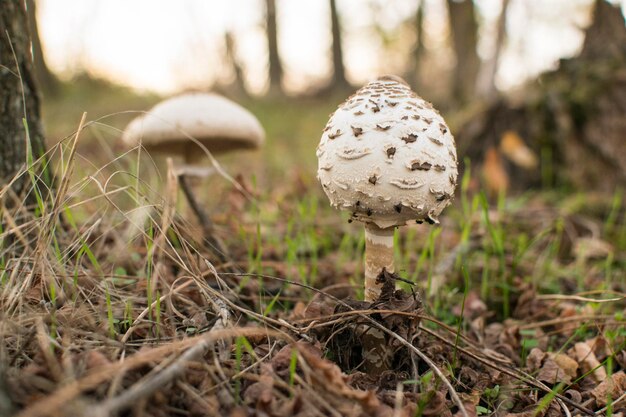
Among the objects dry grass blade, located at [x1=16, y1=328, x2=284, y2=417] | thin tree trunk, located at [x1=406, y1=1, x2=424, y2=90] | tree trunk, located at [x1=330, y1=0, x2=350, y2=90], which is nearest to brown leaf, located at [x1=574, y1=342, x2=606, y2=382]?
dry grass blade, located at [x1=16, y1=328, x2=284, y2=417]

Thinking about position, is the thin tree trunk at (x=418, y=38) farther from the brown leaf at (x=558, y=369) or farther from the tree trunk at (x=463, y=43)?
the brown leaf at (x=558, y=369)

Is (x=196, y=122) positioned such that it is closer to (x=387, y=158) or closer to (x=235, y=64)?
(x=387, y=158)

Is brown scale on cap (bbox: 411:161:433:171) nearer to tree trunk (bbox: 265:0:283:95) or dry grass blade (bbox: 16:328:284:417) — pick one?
dry grass blade (bbox: 16:328:284:417)

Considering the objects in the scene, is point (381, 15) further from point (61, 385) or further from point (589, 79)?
point (61, 385)

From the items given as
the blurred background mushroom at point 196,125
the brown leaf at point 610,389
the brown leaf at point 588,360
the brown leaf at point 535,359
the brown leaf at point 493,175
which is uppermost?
the blurred background mushroom at point 196,125

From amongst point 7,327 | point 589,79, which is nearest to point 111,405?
point 7,327

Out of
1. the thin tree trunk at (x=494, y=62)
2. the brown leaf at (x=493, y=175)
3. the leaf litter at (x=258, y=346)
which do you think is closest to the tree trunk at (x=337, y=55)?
the thin tree trunk at (x=494, y=62)
